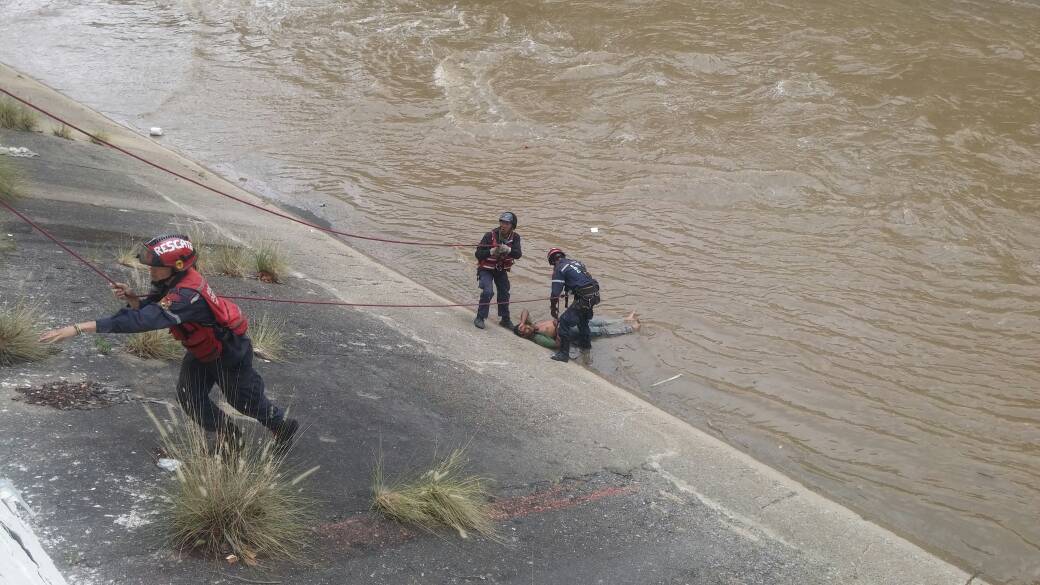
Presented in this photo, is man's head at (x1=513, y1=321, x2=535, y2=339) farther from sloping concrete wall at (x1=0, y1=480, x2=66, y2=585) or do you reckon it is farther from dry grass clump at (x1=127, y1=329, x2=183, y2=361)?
sloping concrete wall at (x1=0, y1=480, x2=66, y2=585)

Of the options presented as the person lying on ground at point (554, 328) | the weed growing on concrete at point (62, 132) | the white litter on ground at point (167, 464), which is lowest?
the person lying on ground at point (554, 328)

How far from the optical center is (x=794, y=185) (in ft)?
52.1

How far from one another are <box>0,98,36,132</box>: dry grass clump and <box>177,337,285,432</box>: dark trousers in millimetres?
9511

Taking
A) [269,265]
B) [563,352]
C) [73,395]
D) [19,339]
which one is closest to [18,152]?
[269,265]

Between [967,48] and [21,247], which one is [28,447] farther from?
[967,48]

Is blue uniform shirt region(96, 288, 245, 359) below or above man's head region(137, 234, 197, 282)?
below

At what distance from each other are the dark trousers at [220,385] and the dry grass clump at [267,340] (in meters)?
1.85

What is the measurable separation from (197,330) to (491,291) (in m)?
5.66

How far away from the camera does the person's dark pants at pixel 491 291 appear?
419 inches

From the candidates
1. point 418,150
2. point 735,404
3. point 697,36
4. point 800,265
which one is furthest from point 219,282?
point 697,36

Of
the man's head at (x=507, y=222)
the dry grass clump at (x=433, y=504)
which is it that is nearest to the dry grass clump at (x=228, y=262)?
the man's head at (x=507, y=222)

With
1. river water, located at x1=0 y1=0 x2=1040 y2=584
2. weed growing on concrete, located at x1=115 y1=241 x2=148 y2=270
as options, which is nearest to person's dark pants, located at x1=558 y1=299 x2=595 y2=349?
river water, located at x1=0 y1=0 x2=1040 y2=584

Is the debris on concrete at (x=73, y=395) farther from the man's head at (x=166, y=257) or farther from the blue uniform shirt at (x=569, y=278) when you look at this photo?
the blue uniform shirt at (x=569, y=278)

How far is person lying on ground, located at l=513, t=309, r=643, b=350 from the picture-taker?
10.7 meters
